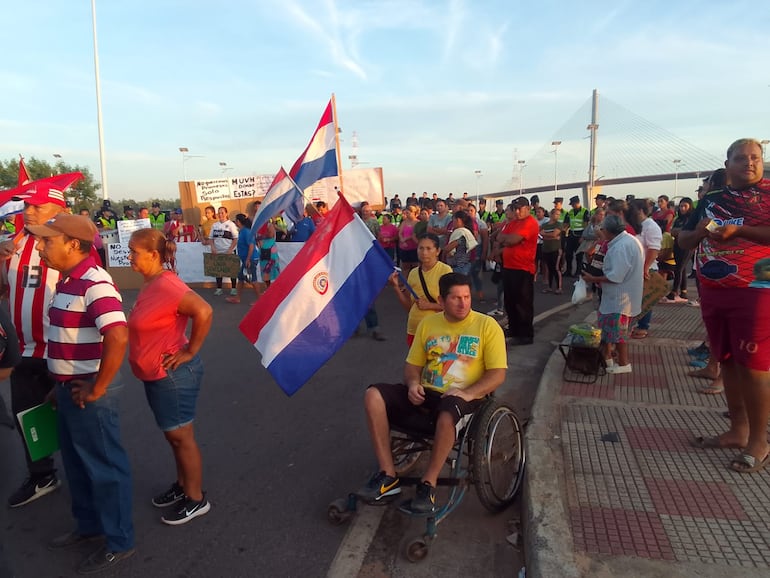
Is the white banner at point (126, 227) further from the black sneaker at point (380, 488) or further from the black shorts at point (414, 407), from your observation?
the black sneaker at point (380, 488)

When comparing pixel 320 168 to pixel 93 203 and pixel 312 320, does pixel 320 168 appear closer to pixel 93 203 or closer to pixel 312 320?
pixel 312 320

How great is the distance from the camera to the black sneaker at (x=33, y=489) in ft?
11.2

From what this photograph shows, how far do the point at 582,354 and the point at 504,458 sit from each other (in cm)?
237

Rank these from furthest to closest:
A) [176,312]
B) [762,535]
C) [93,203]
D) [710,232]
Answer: [93,203] → [710,232] → [176,312] → [762,535]

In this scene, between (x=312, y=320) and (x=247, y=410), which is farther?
(x=247, y=410)

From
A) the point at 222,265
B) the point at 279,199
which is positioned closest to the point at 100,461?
the point at 279,199

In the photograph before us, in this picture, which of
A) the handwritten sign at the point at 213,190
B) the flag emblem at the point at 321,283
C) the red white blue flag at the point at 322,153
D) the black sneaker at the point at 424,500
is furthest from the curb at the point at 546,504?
the handwritten sign at the point at 213,190

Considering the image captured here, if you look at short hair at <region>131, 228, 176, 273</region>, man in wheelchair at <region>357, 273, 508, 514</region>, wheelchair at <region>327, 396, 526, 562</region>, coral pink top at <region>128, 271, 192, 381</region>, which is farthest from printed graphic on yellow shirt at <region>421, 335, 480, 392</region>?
short hair at <region>131, 228, 176, 273</region>

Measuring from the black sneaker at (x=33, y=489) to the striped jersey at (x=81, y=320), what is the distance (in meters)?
1.33

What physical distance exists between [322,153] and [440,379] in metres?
4.31

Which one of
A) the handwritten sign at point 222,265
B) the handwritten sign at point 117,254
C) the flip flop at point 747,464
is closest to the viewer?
the flip flop at point 747,464

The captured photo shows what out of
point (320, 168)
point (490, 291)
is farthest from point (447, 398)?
A: point (490, 291)

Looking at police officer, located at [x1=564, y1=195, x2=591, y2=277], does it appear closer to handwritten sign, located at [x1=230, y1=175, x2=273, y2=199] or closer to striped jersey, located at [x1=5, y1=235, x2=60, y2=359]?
striped jersey, located at [x1=5, y1=235, x2=60, y2=359]

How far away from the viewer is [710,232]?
3137 millimetres
